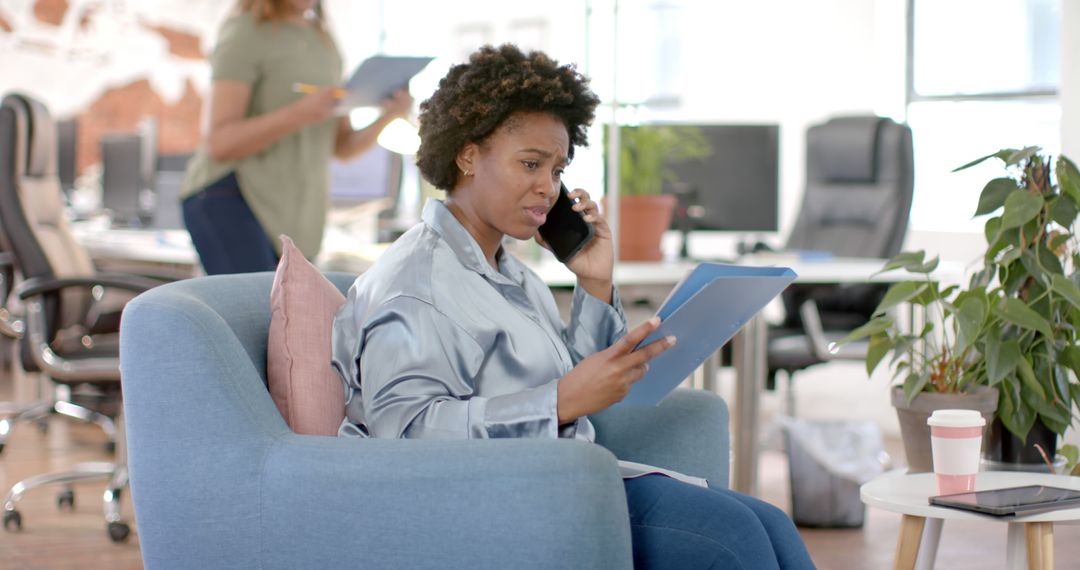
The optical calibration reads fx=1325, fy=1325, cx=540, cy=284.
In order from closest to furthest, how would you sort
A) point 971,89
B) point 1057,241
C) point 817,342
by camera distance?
point 1057,241 < point 817,342 < point 971,89

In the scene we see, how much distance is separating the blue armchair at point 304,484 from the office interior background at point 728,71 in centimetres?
207

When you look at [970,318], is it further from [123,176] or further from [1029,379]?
[123,176]

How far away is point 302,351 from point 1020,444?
124 centimetres

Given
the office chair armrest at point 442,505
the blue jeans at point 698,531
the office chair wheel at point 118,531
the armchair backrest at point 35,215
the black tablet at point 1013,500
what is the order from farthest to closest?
the armchair backrest at point 35,215 → the office chair wheel at point 118,531 → the black tablet at point 1013,500 → the blue jeans at point 698,531 → the office chair armrest at point 442,505

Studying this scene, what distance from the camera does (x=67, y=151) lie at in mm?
7492

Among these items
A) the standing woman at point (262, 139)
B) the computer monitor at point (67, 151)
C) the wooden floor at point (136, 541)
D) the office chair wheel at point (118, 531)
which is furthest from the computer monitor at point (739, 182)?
the computer monitor at point (67, 151)

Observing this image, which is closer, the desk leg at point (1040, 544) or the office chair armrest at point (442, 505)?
the office chair armrest at point (442, 505)

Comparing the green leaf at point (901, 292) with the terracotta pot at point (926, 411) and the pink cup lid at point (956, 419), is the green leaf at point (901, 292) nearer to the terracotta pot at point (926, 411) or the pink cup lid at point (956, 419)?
the terracotta pot at point (926, 411)

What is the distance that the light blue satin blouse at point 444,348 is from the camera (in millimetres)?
1665

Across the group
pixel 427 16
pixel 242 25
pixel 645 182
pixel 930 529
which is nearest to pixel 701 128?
pixel 645 182

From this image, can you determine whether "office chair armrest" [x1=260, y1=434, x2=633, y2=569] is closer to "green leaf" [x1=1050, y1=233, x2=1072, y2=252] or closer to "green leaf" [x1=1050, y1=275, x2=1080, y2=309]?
"green leaf" [x1=1050, y1=275, x2=1080, y2=309]

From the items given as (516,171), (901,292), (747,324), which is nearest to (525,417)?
(516,171)

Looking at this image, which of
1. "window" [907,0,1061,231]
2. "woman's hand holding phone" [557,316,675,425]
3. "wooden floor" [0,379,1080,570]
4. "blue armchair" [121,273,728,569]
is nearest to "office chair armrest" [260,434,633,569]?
"blue armchair" [121,273,728,569]

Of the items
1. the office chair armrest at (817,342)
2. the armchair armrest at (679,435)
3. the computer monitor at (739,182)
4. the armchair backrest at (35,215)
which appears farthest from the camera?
the computer monitor at (739,182)
